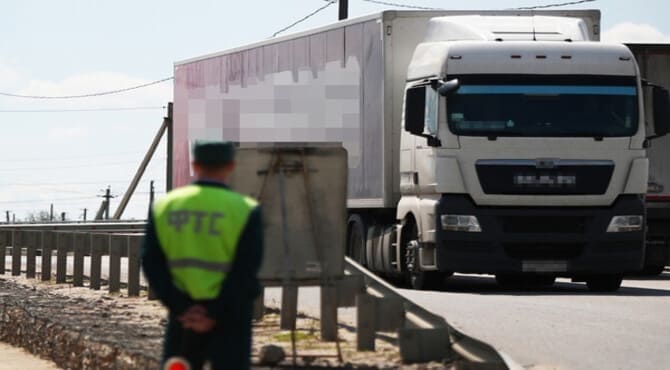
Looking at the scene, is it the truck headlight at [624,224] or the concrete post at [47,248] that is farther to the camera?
the concrete post at [47,248]

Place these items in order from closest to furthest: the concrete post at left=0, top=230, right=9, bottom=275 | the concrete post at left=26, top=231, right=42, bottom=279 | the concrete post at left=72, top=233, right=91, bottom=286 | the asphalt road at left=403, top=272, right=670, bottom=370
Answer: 1. the asphalt road at left=403, top=272, right=670, bottom=370
2. the concrete post at left=72, top=233, right=91, bottom=286
3. the concrete post at left=26, top=231, right=42, bottom=279
4. the concrete post at left=0, top=230, right=9, bottom=275

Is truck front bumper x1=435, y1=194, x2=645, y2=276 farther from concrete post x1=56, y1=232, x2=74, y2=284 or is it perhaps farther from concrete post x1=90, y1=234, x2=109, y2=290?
concrete post x1=56, y1=232, x2=74, y2=284

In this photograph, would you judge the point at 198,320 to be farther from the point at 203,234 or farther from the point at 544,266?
the point at 544,266

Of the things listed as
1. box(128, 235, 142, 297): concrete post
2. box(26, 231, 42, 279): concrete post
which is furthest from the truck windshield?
box(26, 231, 42, 279): concrete post

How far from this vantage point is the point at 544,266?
21.1 m

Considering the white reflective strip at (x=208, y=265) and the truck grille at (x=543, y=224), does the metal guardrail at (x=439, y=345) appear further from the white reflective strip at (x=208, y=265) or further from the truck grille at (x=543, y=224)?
the truck grille at (x=543, y=224)

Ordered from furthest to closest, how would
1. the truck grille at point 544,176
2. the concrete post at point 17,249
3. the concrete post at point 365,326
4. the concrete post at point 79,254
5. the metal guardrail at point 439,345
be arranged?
the concrete post at point 17,249 < the concrete post at point 79,254 < the truck grille at point 544,176 < the concrete post at point 365,326 < the metal guardrail at point 439,345

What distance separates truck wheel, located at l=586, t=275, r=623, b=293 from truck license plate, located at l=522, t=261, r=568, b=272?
124 cm

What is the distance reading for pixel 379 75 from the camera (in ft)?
73.9

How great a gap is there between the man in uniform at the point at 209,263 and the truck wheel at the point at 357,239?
16.4 meters

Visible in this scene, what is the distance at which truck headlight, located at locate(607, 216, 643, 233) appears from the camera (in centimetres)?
2119

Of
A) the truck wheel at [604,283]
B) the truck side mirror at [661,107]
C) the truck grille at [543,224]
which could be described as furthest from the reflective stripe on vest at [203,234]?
the truck wheel at [604,283]

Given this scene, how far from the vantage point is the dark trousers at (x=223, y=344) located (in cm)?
719

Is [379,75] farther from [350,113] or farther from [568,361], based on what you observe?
[568,361]
